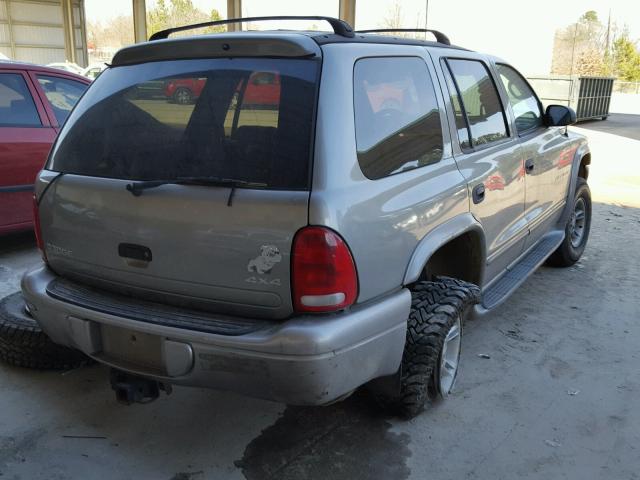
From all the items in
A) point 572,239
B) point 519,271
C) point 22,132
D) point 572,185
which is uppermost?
point 22,132

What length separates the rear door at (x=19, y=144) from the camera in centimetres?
514

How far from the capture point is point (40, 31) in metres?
34.2

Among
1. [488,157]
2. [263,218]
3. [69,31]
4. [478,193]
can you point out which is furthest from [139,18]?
[263,218]

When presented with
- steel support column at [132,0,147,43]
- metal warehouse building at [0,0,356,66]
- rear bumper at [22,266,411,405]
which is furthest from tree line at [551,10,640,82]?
rear bumper at [22,266,411,405]

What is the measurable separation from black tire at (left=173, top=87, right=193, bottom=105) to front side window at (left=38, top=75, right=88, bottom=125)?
133 inches

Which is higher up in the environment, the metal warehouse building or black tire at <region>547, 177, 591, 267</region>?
the metal warehouse building

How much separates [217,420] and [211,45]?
1.72 metres

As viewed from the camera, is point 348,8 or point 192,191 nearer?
point 192,191

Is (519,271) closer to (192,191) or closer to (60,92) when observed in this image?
(192,191)

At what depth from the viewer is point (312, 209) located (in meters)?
2.17

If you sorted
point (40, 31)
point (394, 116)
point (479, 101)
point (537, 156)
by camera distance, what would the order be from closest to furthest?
point (394, 116) → point (479, 101) → point (537, 156) → point (40, 31)

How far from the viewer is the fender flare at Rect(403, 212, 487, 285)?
2.58 metres

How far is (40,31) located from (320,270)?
37.4m

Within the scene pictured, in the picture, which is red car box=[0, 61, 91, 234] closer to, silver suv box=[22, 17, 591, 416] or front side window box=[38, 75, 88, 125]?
front side window box=[38, 75, 88, 125]
